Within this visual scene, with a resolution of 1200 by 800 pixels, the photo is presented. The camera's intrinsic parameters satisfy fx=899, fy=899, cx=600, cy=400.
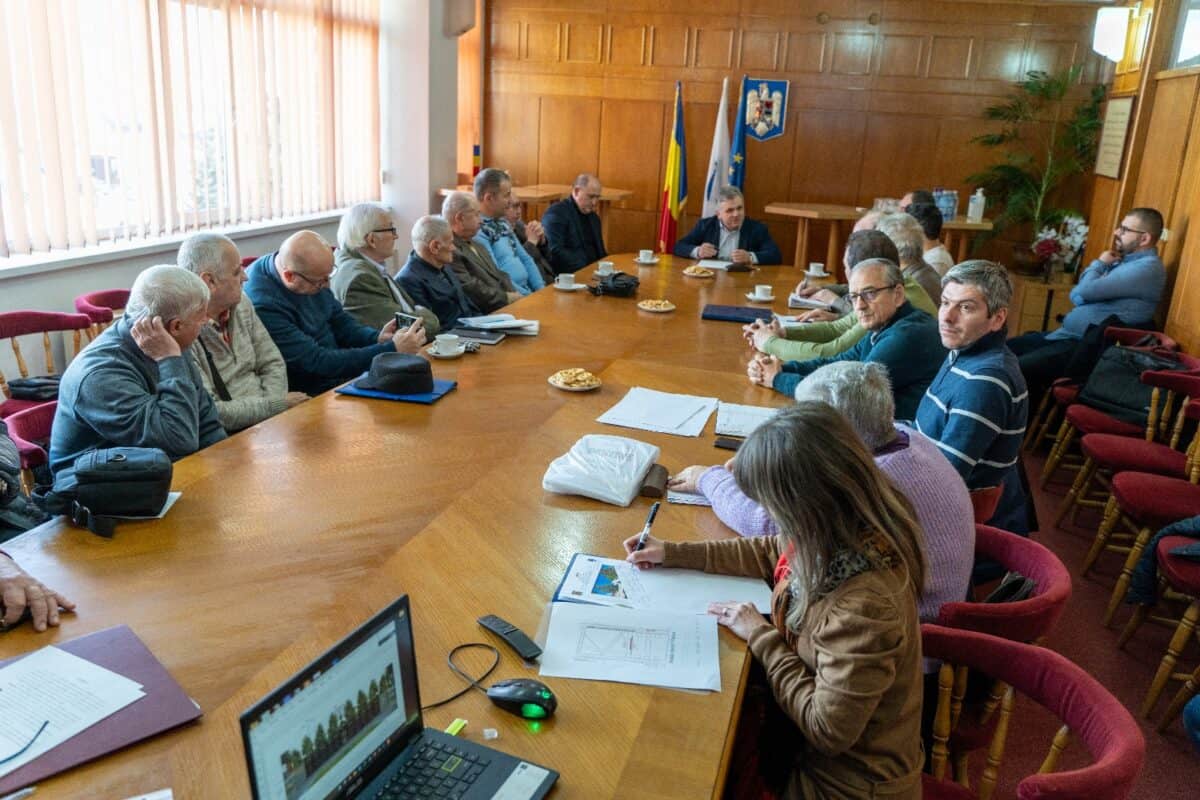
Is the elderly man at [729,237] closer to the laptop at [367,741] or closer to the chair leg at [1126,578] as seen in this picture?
the chair leg at [1126,578]

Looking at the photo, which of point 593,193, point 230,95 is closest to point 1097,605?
point 593,193

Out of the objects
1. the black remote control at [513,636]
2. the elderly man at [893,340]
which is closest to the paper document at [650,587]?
the black remote control at [513,636]

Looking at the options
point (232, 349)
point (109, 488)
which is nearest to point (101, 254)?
point (232, 349)

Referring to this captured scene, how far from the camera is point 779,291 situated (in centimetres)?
501

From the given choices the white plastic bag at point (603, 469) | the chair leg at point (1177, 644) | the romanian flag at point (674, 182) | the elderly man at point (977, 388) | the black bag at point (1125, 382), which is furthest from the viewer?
the romanian flag at point (674, 182)

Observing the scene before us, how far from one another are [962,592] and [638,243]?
705 cm

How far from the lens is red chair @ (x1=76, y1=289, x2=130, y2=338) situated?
3.72 meters

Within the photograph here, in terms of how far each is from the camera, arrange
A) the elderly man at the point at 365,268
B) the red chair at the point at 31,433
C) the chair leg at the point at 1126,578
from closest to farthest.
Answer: the red chair at the point at 31,433 → the chair leg at the point at 1126,578 → the elderly man at the point at 365,268

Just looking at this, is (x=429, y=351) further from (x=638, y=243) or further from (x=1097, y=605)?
(x=638, y=243)

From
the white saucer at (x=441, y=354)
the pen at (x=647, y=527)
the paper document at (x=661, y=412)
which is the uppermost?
the white saucer at (x=441, y=354)

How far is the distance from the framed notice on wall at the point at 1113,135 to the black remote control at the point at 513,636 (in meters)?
6.35

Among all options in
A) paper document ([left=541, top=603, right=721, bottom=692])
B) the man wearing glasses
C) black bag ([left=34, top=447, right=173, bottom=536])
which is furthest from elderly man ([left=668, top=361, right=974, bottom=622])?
the man wearing glasses

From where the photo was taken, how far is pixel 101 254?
445cm

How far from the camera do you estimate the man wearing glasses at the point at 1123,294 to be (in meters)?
4.87
